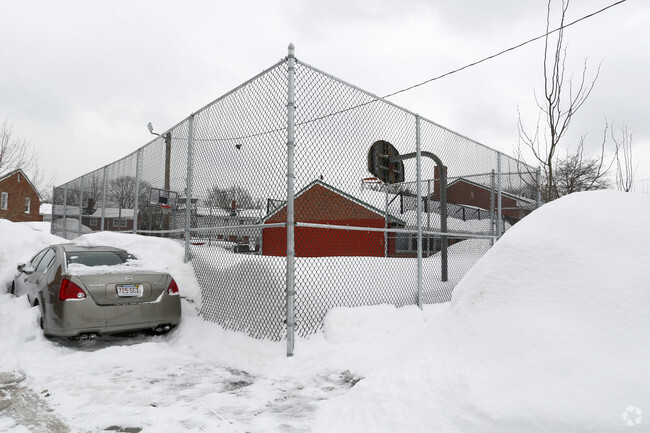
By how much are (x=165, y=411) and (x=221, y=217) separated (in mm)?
3230

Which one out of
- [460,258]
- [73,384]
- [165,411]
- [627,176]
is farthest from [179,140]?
[627,176]

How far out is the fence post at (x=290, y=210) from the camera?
4453 mm

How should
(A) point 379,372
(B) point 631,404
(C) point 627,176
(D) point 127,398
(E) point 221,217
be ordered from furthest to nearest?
(C) point 627,176
(E) point 221,217
(D) point 127,398
(A) point 379,372
(B) point 631,404

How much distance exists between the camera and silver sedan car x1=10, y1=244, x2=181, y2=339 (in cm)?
489

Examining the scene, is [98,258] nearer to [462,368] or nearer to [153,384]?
[153,384]

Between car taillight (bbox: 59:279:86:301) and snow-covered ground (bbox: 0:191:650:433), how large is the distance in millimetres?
663

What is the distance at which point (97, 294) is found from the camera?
5.01 m

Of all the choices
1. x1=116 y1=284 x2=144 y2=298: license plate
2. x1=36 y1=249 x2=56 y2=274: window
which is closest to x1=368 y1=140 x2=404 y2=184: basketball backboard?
x1=116 y1=284 x2=144 y2=298: license plate

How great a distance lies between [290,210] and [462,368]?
2.52 meters

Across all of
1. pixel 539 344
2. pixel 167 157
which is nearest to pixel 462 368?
pixel 539 344

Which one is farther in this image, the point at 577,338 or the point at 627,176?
the point at 627,176

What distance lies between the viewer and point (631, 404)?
2.04 m

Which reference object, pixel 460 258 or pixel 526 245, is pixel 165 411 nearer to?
pixel 526 245

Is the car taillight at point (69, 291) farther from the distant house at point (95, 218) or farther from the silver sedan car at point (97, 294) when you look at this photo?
→ the distant house at point (95, 218)
